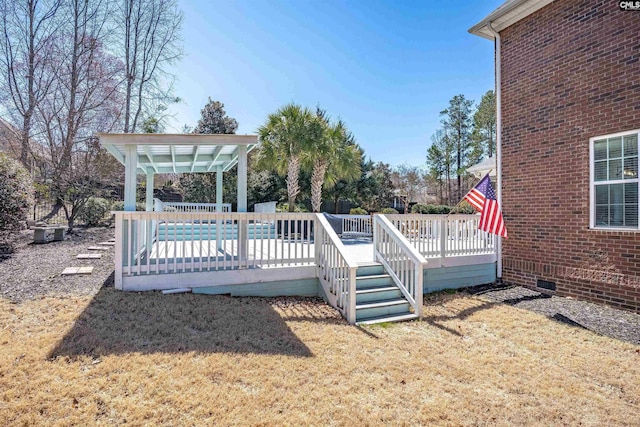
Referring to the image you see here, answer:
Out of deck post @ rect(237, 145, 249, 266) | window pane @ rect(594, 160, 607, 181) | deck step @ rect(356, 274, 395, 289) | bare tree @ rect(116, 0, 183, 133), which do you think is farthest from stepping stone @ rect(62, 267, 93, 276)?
bare tree @ rect(116, 0, 183, 133)

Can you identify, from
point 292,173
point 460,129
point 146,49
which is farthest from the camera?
point 460,129

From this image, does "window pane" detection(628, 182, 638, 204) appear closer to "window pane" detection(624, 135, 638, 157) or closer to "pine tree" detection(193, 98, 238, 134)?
"window pane" detection(624, 135, 638, 157)

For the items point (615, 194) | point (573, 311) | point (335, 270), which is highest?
point (615, 194)

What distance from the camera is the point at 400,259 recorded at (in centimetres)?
618

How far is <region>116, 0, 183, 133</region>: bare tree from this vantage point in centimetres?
1856

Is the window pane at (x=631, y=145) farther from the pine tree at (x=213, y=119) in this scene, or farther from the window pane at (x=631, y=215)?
the pine tree at (x=213, y=119)

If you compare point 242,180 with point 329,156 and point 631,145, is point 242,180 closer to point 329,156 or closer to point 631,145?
point 631,145

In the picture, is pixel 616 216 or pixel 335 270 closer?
pixel 335 270

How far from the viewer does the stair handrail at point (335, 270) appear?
5.19 m

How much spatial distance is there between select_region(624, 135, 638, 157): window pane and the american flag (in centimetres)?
218

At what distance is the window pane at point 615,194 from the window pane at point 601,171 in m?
0.21

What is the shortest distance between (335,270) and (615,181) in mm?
5252

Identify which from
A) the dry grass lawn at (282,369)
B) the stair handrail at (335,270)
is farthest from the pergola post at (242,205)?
the stair handrail at (335,270)

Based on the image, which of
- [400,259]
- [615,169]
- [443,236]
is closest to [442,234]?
[443,236]
